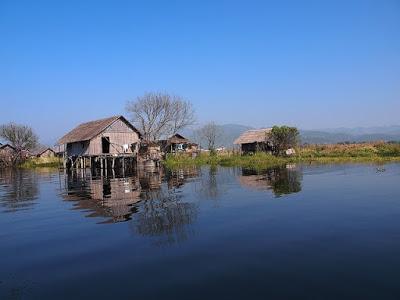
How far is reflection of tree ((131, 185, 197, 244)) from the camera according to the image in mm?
10625

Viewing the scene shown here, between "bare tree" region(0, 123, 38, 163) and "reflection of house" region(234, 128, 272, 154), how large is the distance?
4325cm

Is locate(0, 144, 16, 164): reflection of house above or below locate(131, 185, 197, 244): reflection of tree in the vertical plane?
above

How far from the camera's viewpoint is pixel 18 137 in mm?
83562

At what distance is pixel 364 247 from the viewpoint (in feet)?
29.0

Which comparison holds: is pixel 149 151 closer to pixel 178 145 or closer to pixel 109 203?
pixel 178 145

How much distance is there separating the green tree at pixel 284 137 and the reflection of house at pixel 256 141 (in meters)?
1.77

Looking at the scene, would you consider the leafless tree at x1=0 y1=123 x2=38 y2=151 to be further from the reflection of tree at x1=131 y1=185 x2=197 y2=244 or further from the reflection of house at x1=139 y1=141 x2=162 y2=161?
the reflection of tree at x1=131 y1=185 x2=197 y2=244

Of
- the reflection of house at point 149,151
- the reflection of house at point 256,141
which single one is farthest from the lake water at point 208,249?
the reflection of house at point 256,141

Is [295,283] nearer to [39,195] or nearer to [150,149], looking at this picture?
[39,195]

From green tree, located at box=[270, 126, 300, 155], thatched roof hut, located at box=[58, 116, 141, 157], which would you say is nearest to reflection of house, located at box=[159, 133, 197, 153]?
thatched roof hut, located at box=[58, 116, 141, 157]

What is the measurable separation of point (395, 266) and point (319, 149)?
52.3m

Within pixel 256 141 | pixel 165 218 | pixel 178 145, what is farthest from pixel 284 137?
pixel 165 218

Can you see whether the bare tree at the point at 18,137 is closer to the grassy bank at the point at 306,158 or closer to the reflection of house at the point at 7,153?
the reflection of house at the point at 7,153

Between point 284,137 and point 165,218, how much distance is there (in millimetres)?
41175
